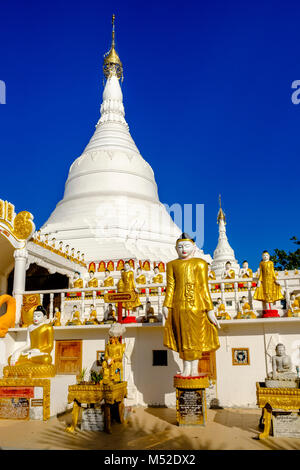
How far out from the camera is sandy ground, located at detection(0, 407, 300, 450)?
20.9 feet

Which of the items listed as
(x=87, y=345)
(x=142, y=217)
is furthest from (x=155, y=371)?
(x=142, y=217)

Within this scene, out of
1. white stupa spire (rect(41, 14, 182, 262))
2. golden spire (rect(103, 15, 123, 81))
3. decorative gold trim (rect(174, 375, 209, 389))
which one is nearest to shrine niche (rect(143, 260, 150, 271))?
white stupa spire (rect(41, 14, 182, 262))

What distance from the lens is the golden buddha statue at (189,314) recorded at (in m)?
8.05

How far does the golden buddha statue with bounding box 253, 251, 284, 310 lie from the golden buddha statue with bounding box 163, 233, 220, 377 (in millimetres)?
2701

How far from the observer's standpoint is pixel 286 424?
22.5ft

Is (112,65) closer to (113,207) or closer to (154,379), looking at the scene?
(113,207)

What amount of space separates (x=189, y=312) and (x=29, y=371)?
13.0 ft

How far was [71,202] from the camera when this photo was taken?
25844 mm

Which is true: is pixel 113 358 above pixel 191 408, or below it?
above

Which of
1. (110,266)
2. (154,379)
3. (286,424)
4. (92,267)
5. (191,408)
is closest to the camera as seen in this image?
(286,424)

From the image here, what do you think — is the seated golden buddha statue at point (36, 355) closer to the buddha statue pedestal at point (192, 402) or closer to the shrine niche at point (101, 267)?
the buddha statue pedestal at point (192, 402)

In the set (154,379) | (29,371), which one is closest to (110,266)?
(154,379)

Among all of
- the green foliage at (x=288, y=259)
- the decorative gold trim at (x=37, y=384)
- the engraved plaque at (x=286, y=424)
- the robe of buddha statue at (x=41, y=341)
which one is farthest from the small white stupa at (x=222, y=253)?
the engraved plaque at (x=286, y=424)

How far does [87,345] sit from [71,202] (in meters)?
15.8
